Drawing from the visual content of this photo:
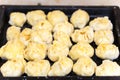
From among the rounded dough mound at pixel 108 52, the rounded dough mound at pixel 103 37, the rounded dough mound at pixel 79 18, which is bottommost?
the rounded dough mound at pixel 108 52

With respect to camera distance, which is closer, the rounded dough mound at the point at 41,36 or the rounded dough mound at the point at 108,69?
the rounded dough mound at the point at 108,69

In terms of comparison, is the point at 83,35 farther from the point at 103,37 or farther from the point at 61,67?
the point at 61,67

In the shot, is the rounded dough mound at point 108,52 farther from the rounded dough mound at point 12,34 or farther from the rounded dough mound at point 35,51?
the rounded dough mound at point 12,34

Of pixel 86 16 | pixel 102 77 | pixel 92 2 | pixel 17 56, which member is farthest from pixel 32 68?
pixel 92 2

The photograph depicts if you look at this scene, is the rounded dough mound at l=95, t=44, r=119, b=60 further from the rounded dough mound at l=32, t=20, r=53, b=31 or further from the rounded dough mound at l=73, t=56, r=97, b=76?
the rounded dough mound at l=32, t=20, r=53, b=31

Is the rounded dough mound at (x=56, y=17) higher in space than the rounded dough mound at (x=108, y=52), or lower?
higher

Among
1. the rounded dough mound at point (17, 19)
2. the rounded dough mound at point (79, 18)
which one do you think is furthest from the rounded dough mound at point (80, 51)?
the rounded dough mound at point (17, 19)

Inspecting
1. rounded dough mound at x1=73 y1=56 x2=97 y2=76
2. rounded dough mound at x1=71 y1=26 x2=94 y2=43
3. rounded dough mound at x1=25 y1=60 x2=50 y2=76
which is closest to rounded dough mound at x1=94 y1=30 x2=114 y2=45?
rounded dough mound at x1=71 y1=26 x2=94 y2=43
